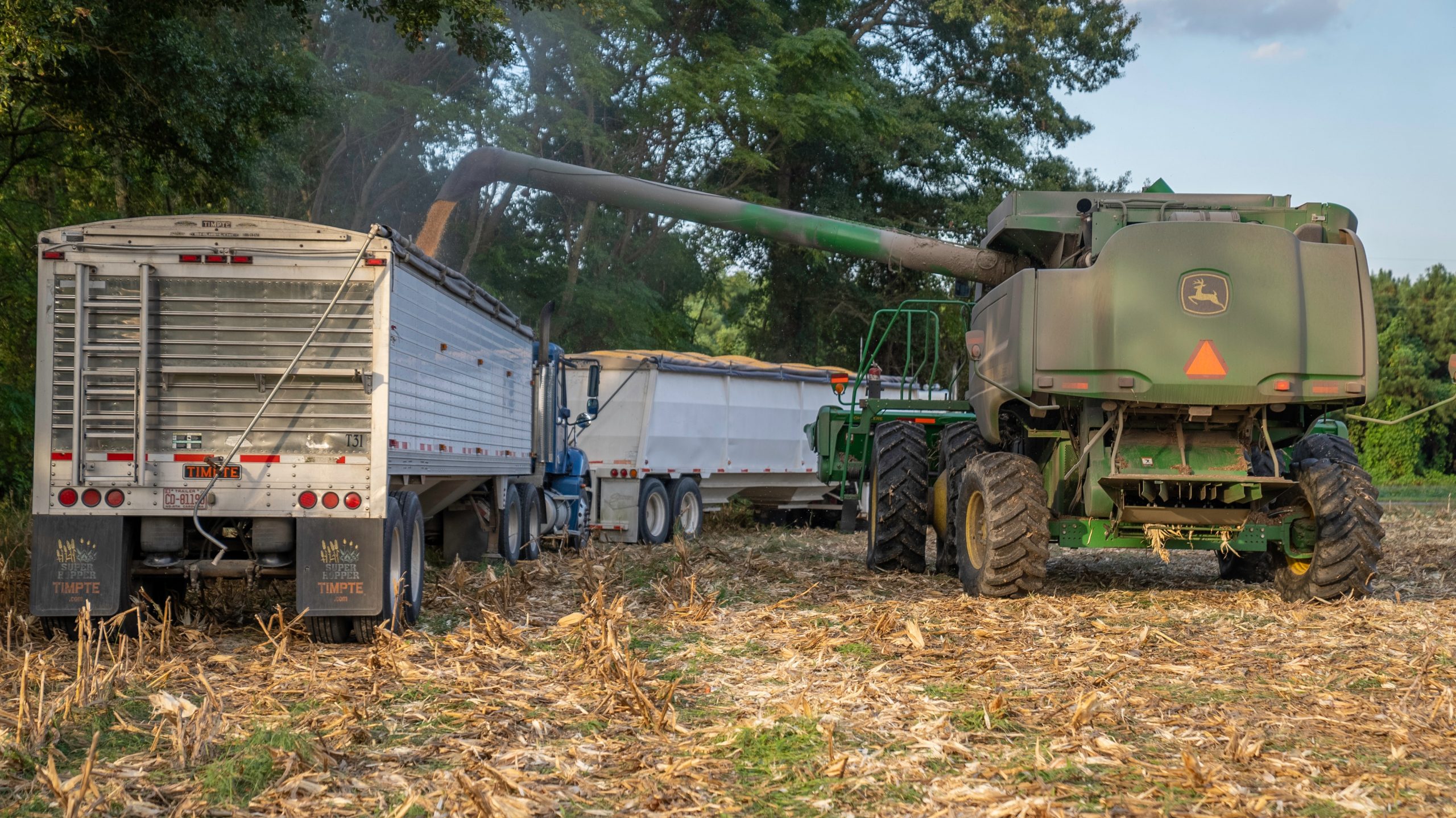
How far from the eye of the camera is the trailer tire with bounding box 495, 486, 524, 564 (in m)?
14.5

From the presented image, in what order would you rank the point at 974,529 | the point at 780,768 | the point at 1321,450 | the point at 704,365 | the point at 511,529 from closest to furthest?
the point at 780,768
the point at 974,529
the point at 1321,450
the point at 511,529
the point at 704,365

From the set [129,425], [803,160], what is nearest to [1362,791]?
[129,425]

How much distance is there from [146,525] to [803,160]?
27.1 metres

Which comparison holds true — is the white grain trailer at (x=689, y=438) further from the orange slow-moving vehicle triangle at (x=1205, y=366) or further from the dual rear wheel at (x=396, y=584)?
the orange slow-moving vehicle triangle at (x=1205, y=366)

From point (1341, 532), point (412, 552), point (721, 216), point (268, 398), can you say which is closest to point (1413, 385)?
point (721, 216)

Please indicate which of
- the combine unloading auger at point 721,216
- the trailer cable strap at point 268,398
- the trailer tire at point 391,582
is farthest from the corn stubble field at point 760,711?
the combine unloading auger at point 721,216

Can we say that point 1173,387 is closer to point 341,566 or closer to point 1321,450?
point 1321,450

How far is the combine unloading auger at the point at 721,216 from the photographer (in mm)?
12695

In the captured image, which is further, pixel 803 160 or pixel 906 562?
pixel 803 160

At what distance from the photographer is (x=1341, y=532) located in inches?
374

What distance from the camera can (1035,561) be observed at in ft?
32.0

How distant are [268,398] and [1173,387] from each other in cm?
613

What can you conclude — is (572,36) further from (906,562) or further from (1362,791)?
(1362,791)

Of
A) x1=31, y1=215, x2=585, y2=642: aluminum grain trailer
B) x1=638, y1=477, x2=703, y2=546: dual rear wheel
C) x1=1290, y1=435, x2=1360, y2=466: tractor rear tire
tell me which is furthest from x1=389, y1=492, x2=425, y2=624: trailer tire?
x1=638, y1=477, x2=703, y2=546: dual rear wheel
